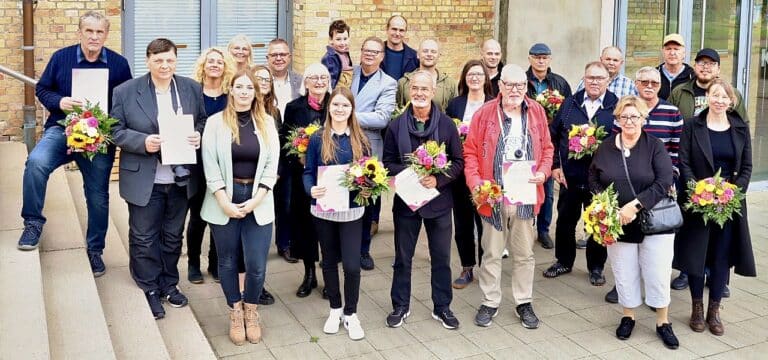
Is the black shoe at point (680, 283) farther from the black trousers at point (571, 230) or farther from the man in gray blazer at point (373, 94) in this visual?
the man in gray blazer at point (373, 94)

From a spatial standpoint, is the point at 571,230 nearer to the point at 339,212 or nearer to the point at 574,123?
the point at 574,123

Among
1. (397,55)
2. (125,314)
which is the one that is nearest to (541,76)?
(397,55)

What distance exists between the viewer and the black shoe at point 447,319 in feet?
23.3

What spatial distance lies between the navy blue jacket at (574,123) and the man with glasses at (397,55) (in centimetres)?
156

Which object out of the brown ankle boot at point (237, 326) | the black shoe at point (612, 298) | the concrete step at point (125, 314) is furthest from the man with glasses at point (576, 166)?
the concrete step at point (125, 314)

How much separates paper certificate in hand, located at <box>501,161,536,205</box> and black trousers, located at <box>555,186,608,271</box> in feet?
4.17

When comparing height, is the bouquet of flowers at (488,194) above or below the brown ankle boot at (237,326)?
above

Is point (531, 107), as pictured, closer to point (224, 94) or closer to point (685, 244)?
point (685, 244)

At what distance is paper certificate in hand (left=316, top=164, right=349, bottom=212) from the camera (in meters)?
6.68

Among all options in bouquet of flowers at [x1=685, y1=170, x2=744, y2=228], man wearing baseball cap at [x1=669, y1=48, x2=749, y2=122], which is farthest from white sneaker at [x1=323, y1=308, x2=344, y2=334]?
man wearing baseball cap at [x1=669, y1=48, x2=749, y2=122]

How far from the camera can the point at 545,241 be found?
30.6 ft

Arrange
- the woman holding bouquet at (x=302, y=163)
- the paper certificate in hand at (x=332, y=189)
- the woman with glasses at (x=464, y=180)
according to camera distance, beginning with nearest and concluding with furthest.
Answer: the paper certificate in hand at (x=332, y=189) → the woman holding bouquet at (x=302, y=163) → the woman with glasses at (x=464, y=180)

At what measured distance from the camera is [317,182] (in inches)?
266

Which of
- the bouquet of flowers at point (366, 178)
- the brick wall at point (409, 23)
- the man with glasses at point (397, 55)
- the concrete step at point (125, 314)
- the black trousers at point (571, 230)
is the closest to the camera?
the concrete step at point (125, 314)
